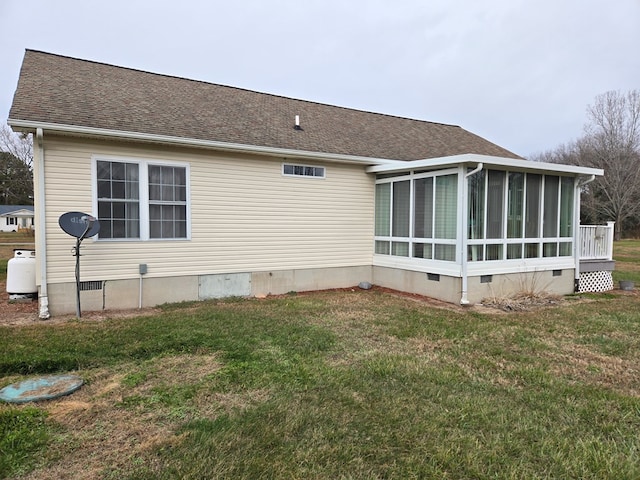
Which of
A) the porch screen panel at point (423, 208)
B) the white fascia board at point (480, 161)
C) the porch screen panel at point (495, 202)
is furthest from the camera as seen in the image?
the porch screen panel at point (423, 208)

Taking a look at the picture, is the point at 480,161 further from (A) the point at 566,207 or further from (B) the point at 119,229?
(B) the point at 119,229

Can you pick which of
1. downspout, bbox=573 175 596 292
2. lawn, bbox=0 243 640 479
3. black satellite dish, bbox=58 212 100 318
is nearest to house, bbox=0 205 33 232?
black satellite dish, bbox=58 212 100 318

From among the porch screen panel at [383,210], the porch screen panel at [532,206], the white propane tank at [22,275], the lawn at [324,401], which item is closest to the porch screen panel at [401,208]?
the porch screen panel at [383,210]

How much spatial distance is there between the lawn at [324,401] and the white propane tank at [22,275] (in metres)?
2.58

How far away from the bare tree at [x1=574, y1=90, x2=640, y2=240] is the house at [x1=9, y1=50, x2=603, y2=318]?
29.5m

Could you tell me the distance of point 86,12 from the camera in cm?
1219

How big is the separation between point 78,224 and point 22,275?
268 cm

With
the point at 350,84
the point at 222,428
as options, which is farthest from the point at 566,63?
the point at 222,428

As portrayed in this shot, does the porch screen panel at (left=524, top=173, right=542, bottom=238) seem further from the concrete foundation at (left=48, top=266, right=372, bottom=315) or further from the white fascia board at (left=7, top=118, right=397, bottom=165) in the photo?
the concrete foundation at (left=48, top=266, right=372, bottom=315)

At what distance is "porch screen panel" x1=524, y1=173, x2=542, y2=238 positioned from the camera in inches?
350

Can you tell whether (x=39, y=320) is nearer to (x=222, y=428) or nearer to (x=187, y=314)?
(x=187, y=314)

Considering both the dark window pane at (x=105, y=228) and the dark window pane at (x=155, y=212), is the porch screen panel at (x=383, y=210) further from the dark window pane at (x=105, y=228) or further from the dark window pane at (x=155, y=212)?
the dark window pane at (x=105, y=228)

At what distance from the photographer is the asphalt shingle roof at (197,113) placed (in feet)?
23.8

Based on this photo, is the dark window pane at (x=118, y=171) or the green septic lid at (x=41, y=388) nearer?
the green septic lid at (x=41, y=388)
